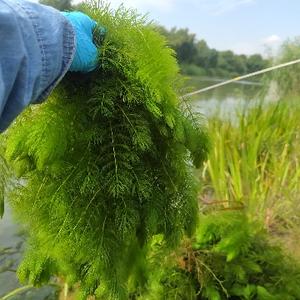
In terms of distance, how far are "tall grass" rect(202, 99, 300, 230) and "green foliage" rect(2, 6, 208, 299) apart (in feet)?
4.40

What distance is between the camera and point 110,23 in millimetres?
982

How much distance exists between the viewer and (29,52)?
70 cm

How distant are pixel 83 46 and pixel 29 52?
0.65ft

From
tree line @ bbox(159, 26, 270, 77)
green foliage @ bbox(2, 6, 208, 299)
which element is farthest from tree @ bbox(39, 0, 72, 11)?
tree line @ bbox(159, 26, 270, 77)

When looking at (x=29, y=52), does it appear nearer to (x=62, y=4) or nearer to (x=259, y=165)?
(x=62, y=4)

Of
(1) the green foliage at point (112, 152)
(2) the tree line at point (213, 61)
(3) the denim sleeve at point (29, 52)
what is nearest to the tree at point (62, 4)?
(1) the green foliage at point (112, 152)

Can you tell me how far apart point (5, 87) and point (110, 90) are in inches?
11.2

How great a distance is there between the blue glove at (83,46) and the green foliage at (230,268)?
3.31 feet

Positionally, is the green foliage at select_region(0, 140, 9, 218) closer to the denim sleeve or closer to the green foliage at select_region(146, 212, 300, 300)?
the denim sleeve

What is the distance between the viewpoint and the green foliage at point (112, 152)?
0.89 metres

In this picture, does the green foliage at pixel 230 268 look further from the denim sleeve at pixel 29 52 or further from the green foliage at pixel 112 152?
the denim sleeve at pixel 29 52

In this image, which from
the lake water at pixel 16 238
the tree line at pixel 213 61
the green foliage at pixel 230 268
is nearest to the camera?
the green foliage at pixel 230 268

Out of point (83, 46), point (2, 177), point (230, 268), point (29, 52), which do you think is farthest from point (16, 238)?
point (29, 52)

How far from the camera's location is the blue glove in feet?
2.84
